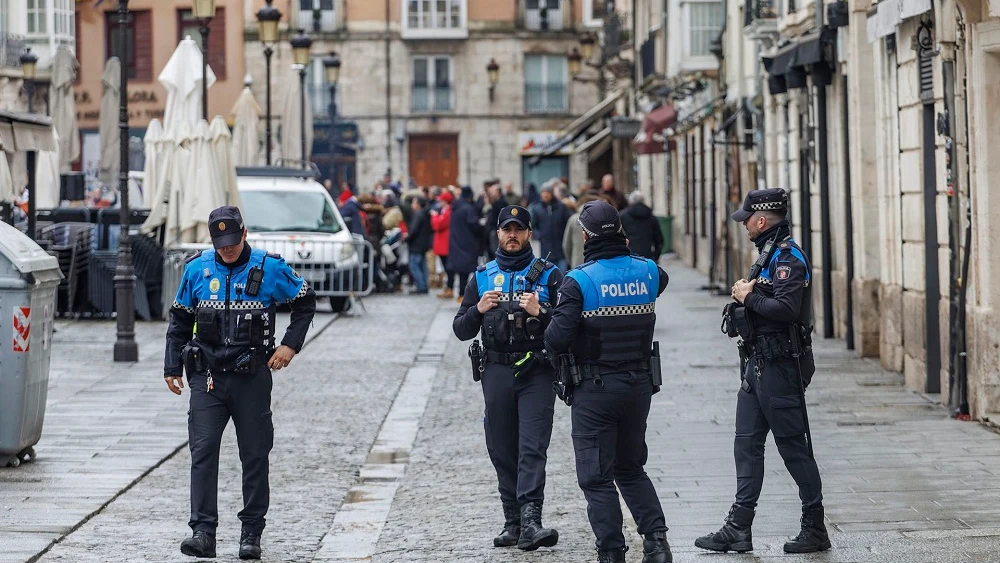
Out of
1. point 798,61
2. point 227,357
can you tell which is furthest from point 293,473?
point 798,61

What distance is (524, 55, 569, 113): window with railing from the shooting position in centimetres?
5791

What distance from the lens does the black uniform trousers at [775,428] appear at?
7.94 meters

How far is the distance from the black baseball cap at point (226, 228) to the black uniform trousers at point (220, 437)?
2.03 ft

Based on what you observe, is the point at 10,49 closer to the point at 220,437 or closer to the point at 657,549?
the point at 220,437

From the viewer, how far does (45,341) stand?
1084cm

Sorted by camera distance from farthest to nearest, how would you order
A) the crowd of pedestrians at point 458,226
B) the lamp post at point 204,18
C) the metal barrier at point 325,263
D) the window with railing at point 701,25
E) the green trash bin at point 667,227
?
the green trash bin at point 667,227
the window with railing at point 701,25
the crowd of pedestrians at point 458,226
the metal barrier at point 325,263
the lamp post at point 204,18

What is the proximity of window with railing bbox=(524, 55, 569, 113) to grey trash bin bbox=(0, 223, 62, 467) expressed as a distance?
156 ft

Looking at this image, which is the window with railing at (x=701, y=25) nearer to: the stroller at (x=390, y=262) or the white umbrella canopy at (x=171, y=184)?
the stroller at (x=390, y=262)

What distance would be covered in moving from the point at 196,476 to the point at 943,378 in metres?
6.65

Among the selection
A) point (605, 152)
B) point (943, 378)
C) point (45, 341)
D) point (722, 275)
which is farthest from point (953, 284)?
point (605, 152)

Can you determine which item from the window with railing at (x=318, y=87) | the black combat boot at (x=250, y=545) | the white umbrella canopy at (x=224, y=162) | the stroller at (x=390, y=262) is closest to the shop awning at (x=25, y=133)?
the white umbrella canopy at (x=224, y=162)

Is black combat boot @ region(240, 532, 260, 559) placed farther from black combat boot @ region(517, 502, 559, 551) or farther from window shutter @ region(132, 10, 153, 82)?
window shutter @ region(132, 10, 153, 82)

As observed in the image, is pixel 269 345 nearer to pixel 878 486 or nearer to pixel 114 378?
pixel 878 486

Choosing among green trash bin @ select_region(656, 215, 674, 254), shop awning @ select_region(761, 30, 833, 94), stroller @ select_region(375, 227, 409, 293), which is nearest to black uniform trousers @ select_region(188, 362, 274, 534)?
shop awning @ select_region(761, 30, 833, 94)
